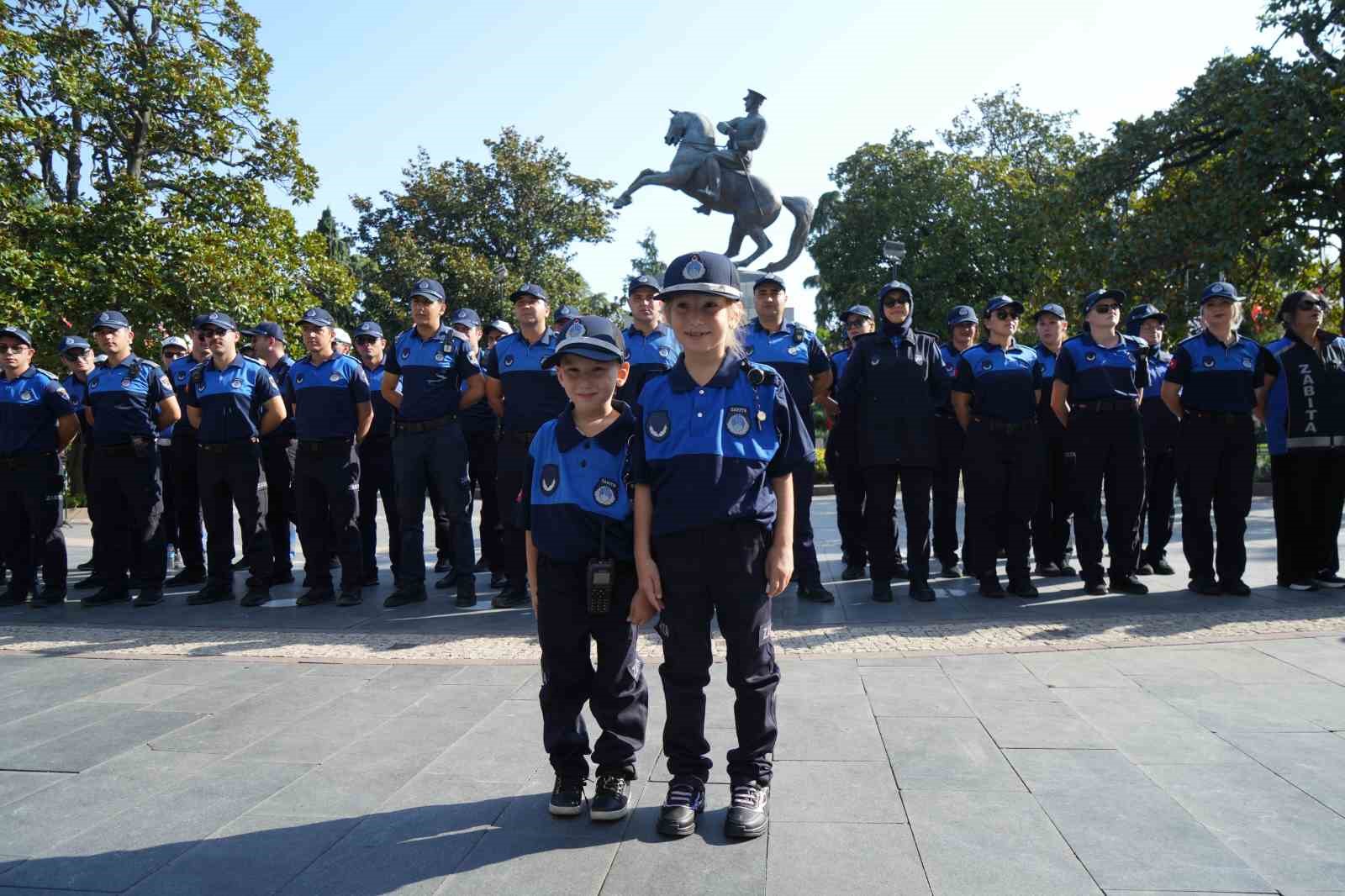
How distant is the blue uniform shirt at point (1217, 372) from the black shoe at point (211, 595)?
7.33 meters

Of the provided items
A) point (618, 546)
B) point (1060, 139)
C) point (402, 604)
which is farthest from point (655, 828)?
point (1060, 139)

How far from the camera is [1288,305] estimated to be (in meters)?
6.45

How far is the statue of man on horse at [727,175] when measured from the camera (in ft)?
47.1

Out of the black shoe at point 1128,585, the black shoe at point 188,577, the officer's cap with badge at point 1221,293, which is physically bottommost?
the black shoe at point 1128,585

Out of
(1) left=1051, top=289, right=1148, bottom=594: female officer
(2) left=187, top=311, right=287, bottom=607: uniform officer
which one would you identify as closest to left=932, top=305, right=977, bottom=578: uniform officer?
(1) left=1051, top=289, right=1148, bottom=594: female officer

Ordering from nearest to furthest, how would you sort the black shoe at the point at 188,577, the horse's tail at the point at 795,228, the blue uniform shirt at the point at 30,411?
the blue uniform shirt at the point at 30,411 → the black shoe at the point at 188,577 → the horse's tail at the point at 795,228

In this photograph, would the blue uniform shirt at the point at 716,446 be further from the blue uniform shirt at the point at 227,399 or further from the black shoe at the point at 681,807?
the blue uniform shirt at the point at 227,399

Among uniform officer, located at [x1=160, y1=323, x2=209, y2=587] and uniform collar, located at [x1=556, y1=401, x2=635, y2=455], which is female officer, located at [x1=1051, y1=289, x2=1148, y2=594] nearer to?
uniform collar, located at [x1=556, y1=401, x2=635, y2=455]

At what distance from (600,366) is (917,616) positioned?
11.7 feet

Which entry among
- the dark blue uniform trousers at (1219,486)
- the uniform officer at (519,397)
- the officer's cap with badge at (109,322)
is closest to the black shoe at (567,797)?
the uniform officer at (519,397)

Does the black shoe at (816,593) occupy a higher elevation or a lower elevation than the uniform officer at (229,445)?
lower

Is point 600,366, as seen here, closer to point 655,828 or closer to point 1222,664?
point 655,828

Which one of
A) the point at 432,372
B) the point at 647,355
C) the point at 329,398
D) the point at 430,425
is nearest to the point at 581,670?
the point at 430,425

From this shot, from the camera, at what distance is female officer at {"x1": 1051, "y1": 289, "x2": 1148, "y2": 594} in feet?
20.6
